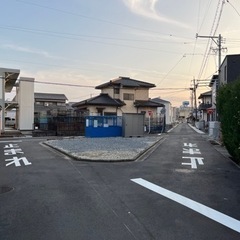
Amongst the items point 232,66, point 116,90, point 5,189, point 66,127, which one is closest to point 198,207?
point 5,189

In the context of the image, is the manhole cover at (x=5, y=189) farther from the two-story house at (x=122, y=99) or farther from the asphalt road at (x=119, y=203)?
the two-story house at (x=122, y=99)

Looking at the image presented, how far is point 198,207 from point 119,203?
1582 mm

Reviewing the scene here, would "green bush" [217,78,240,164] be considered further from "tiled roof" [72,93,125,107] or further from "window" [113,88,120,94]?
"window" [113,88,120,94]

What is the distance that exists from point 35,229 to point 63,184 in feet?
11.0

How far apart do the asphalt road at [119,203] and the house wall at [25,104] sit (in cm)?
2828

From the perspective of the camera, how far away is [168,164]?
11.9 m

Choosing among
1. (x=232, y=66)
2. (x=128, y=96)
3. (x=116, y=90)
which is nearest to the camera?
(x=232, y=66)

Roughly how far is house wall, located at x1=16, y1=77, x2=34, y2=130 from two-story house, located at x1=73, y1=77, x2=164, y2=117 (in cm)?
674

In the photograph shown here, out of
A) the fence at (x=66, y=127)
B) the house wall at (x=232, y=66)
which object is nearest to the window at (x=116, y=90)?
the fence at (x=66, y=127)

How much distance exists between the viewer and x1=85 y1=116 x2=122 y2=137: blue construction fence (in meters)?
27.5

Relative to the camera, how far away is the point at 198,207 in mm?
6129

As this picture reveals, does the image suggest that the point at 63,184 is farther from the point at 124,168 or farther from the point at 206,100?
the point at 206,100

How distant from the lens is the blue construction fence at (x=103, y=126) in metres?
27.5

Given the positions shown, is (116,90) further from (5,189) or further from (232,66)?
(5,189)
